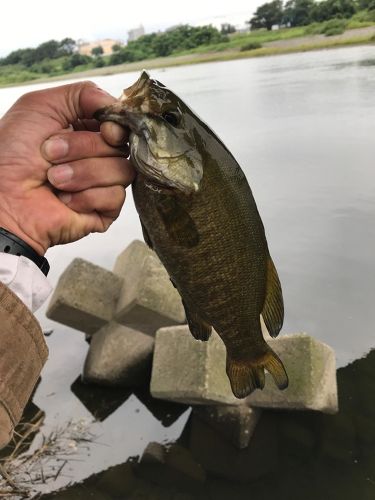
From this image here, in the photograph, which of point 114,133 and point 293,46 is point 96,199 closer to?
point 114,133

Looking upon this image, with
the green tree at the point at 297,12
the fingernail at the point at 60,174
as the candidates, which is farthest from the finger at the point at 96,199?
the green tree at the point at 297,12

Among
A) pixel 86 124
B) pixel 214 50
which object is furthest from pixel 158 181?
pixel 214 50

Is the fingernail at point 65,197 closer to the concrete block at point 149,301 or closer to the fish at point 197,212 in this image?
the fish at point 197,212

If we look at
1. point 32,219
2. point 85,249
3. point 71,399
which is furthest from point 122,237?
point 32,219

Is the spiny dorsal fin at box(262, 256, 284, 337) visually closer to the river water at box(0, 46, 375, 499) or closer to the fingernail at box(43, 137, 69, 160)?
the fingernail at box(43, 137, 69, 160)

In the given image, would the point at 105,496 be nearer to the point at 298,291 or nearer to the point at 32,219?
the point at 32,219

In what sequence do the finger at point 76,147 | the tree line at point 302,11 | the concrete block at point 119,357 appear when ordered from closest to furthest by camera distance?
the finger at point 76,147
the concrete block at point 119,357
the tree line at point 302,11
